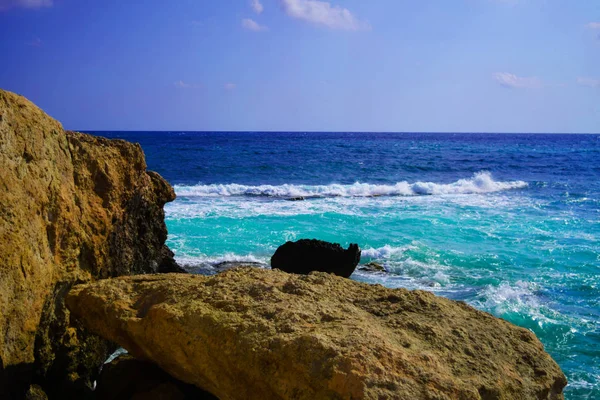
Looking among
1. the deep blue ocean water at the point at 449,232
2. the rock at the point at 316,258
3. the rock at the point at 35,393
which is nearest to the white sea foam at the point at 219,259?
the deep blue ocean water at the point at 449,232

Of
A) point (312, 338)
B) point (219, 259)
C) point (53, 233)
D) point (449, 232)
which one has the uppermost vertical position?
point (53, 233)

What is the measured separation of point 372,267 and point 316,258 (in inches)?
74.4

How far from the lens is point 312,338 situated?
10.2 feet

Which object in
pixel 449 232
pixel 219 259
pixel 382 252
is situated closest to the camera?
pixel 219 259

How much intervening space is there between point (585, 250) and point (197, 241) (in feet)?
28.7

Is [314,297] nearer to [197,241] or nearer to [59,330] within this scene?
[59,330]

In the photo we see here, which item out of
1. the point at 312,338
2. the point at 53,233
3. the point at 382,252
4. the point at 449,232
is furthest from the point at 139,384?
the point at 449,232

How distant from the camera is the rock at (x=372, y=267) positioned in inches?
409

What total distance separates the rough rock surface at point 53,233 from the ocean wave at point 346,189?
1634 cm

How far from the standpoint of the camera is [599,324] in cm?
758

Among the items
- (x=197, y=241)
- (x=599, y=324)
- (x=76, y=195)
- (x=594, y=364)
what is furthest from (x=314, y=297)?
(x=197, y=241)

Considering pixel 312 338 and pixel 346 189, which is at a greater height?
pixel 312 338

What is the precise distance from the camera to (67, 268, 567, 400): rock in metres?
2.97

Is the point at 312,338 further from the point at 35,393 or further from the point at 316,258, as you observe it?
the point at 316,258
